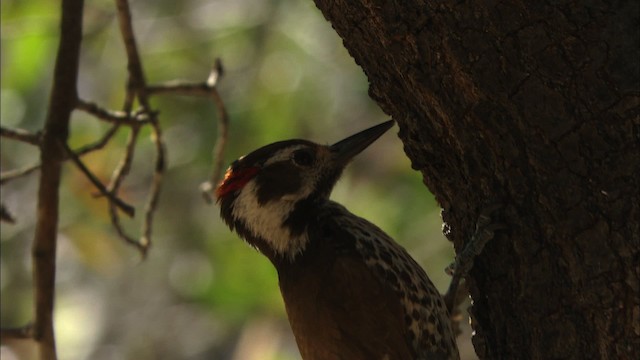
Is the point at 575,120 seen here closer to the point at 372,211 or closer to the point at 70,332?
the point at 372,211

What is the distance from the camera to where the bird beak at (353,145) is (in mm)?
4062

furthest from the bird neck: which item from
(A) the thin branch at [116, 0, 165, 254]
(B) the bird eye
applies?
(A) the thin branch at [116, 0, 165, 254]

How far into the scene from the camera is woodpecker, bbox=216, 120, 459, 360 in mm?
3717

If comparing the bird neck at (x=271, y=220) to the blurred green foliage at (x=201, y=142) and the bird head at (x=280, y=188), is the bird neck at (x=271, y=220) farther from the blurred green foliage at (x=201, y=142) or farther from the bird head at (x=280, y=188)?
the blurred green foliage at (x=201, y=142)

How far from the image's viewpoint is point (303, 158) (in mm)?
4234

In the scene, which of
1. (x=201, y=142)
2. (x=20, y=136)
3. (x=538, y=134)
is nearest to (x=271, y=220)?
(x=20, y=136)

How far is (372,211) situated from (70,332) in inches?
96.1

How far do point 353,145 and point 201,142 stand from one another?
318cm

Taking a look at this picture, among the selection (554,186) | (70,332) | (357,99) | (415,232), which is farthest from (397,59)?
(70,332)

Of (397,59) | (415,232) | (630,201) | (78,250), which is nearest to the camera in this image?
(630,201)

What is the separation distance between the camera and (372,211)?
7191mm

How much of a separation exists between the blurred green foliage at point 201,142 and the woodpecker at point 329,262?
93.0 inches

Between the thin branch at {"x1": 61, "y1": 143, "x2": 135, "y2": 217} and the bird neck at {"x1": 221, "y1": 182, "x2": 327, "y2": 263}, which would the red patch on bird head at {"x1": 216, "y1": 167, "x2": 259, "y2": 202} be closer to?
the bird neck at {"x1": 221, "y1": 182, "x2": 327, "y2": 263}

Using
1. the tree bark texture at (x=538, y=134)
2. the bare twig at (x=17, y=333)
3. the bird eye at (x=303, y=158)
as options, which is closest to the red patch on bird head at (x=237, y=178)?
the bird eye at (x=303, y=158)
